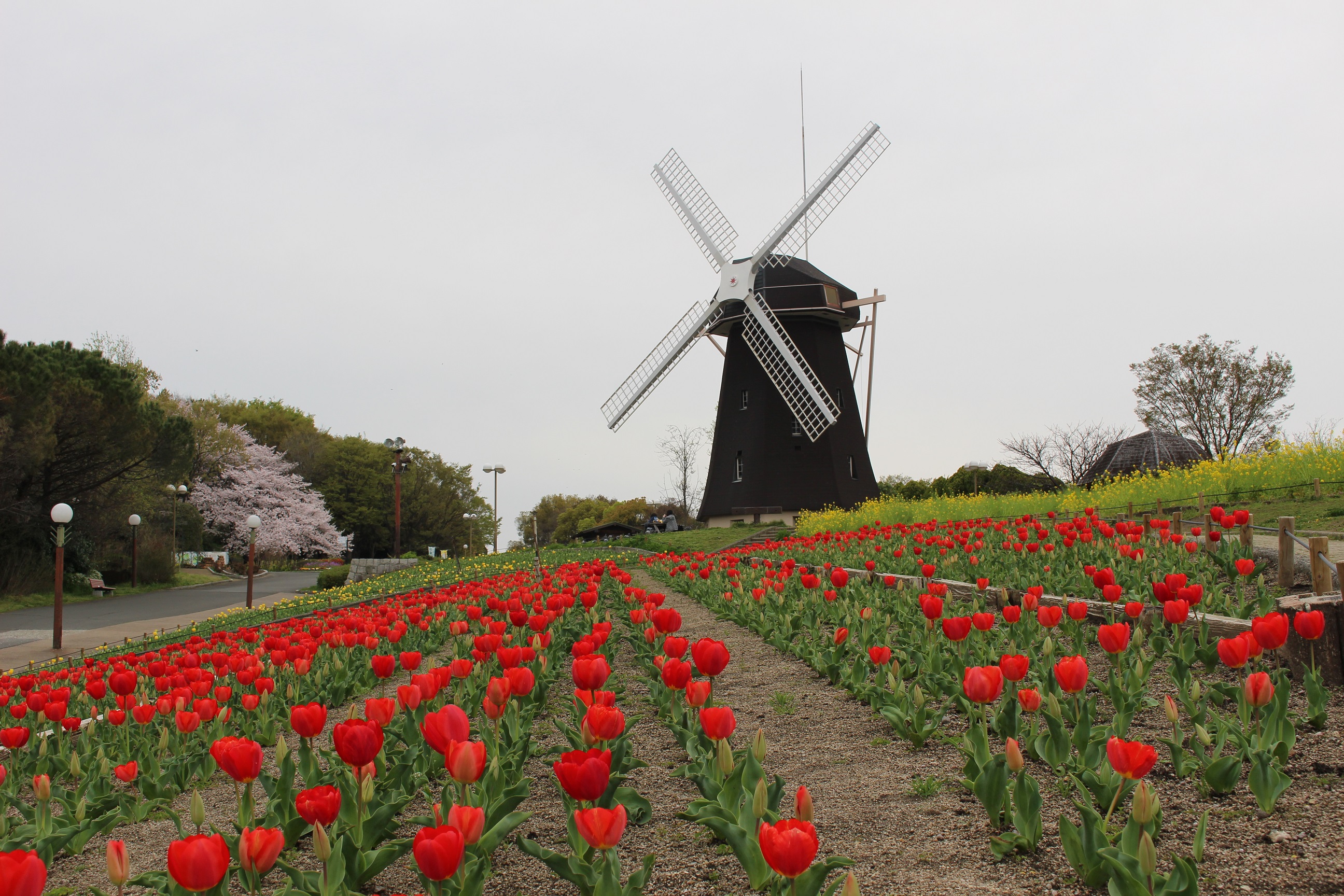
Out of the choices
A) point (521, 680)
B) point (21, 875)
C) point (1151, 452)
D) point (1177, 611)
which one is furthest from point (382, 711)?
point (1151, 452)

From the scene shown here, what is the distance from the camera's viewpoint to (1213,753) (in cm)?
292

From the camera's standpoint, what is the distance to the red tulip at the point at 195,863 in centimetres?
167

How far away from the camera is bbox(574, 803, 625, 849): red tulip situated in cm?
187

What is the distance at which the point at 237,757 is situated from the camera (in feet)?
8.19

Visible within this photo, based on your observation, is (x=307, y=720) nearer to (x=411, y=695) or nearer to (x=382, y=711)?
(x=382, y=711)

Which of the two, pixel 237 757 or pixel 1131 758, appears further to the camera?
pixel 237 757

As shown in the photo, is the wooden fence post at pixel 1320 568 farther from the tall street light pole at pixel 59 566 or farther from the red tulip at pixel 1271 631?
the tall street light pole at pixel 59 566

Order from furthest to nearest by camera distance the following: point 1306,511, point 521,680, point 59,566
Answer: point 59,566 → point 1306,511 → point 521,680

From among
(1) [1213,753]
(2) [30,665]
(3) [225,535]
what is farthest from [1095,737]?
(3) [225,535]

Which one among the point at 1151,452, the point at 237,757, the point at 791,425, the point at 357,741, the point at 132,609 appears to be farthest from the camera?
the point at 1151,452

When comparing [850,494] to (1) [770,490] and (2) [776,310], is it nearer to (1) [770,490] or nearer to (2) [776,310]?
(1) [770,490]

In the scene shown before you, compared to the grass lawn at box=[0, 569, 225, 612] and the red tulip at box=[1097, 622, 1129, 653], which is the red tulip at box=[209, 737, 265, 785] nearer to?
the red tulip at box=[1097, 622, 1129, 653]

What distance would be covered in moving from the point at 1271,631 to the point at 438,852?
9.36 feet

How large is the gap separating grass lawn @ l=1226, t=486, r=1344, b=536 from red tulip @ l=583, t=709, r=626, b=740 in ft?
30.0
